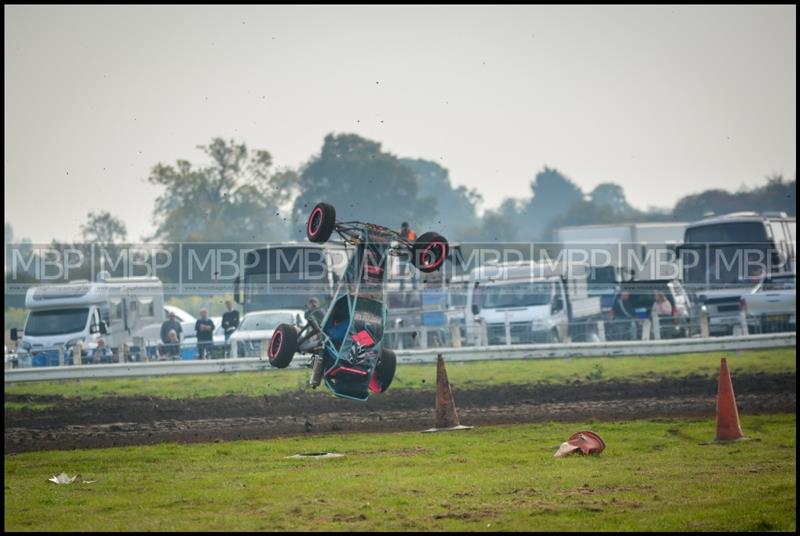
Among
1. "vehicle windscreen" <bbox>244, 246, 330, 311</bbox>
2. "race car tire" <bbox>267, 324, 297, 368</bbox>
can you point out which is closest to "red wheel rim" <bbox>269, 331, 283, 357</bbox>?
"race car tire" <bbox>267, 324, 297, 368</bbox>

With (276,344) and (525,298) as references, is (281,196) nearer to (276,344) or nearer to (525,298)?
(525,298)

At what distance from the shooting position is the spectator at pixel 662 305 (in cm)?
3680

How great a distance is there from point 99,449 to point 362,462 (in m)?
4.36

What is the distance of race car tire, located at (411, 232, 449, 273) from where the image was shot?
1931 cm

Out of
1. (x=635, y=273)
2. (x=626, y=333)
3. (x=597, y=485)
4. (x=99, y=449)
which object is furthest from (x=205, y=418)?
(x=635, y=273)

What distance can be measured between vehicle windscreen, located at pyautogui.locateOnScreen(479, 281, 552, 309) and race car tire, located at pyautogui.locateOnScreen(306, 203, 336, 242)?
67.4 feet

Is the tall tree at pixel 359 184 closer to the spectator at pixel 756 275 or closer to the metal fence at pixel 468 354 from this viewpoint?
the spectator at pixel 756 275

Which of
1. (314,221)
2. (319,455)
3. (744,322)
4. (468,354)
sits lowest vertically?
(319,455)

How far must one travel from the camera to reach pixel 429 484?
13789mm

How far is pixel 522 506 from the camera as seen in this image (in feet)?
40.2

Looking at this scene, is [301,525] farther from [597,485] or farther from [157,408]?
[157,408]

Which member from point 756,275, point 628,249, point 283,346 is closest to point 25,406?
Answer: point 283,346

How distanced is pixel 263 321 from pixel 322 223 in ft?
62.0

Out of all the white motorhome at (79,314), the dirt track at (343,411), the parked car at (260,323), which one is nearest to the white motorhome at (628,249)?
the parked car at (260,323)
